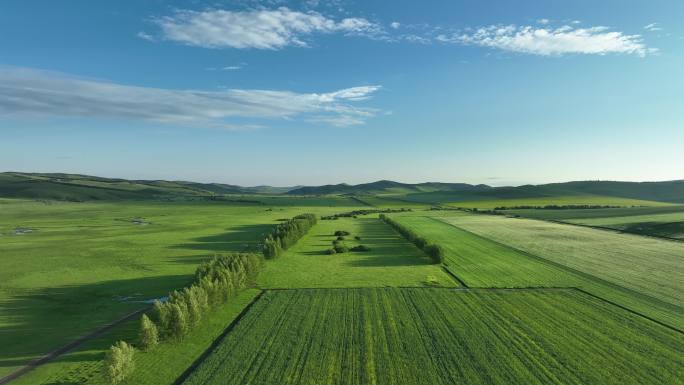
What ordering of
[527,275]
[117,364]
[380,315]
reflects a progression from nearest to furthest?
[117,364] → [380,315] → [527,275]

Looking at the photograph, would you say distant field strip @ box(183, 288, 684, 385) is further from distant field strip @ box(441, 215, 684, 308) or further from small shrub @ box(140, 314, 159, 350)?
distant field strip @ box(441, 215, 684, 308)

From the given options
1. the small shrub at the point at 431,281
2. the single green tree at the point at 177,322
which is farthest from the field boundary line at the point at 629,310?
the single green tree at the point at 177,322

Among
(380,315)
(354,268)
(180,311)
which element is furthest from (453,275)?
(180,311)

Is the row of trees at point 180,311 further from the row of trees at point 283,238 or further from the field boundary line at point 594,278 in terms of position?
the field boundary line at point 594,278

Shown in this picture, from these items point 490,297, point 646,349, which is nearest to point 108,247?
point 490,297

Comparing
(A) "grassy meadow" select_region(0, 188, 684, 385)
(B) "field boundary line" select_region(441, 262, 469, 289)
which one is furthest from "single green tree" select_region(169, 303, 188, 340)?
(B) "field boundary line" select_region(441, 262, 469, 289)

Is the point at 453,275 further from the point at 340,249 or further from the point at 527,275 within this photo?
the point at 340,249

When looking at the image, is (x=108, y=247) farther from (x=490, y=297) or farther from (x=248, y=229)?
(x=490, y=297)
